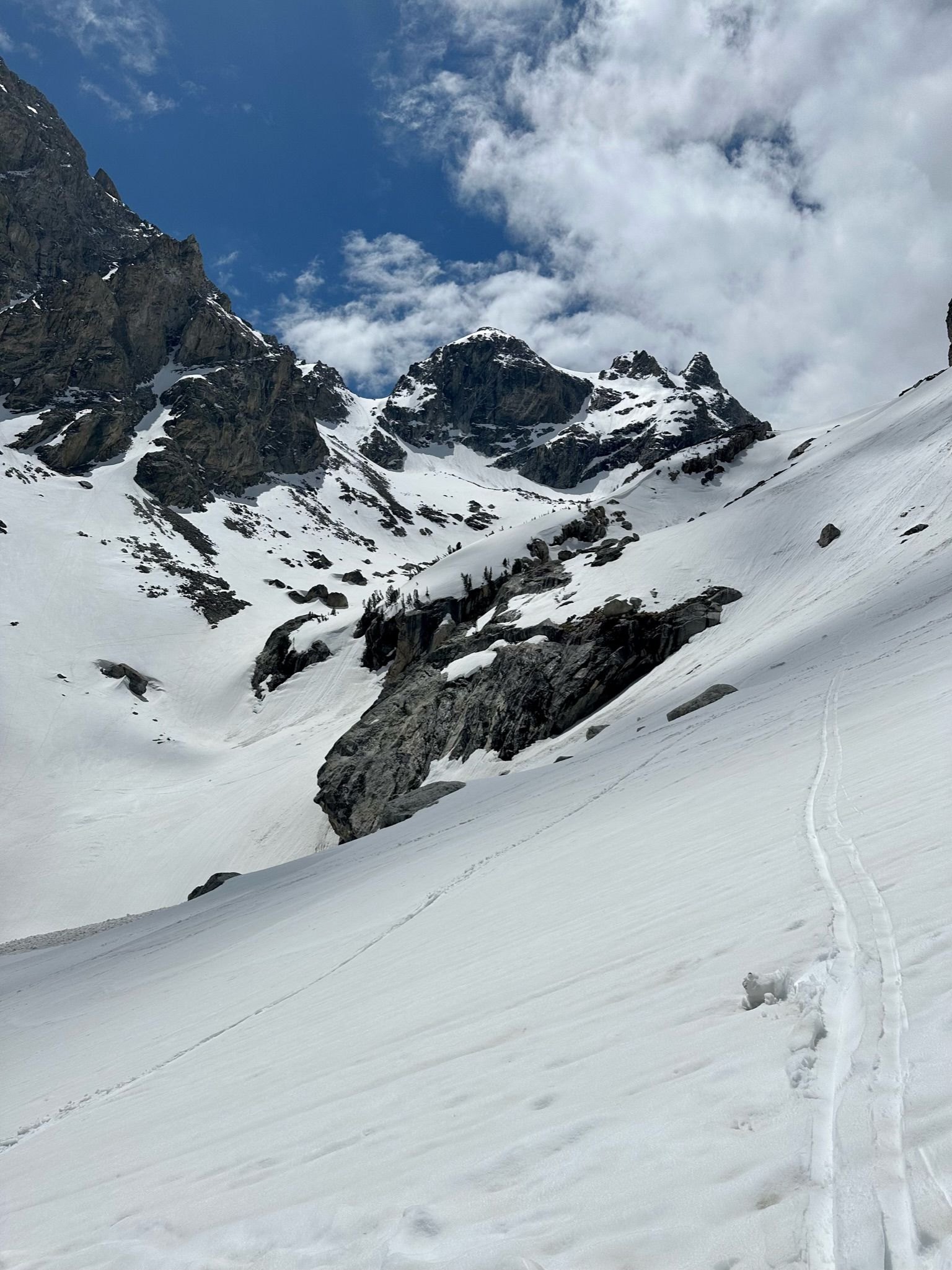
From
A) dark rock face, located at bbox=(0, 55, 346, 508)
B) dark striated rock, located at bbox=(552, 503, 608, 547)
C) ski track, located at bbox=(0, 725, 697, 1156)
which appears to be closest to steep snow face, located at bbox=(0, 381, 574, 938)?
dark rock face, located at bbox=(0, 55, 346, 508)

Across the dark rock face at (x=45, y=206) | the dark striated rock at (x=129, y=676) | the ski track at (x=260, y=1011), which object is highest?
the dark rock face at (x=45, y=206)

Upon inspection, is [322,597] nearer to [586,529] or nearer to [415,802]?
[586,529]

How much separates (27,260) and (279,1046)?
14936cm

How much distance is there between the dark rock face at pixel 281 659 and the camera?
54.3m

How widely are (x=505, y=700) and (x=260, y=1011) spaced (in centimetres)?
2309

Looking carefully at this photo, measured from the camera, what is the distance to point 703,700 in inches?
783

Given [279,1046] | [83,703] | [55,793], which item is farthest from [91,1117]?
[83,703]

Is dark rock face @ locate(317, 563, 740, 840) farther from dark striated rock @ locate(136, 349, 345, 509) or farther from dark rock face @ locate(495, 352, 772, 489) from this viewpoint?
dark rock face @ locate(495, 352, 772, 489)

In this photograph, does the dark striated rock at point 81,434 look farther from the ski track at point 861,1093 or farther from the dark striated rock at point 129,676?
the ski track at point 861,1093

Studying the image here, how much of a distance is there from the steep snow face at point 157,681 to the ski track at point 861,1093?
95.4 feet

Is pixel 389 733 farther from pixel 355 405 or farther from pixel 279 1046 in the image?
pixel 355 405

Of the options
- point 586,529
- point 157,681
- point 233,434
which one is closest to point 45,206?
point 233,434

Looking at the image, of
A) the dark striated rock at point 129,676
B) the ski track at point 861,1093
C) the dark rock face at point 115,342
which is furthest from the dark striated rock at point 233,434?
the ski track at point 861,1093

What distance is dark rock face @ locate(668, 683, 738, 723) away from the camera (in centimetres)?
1964
